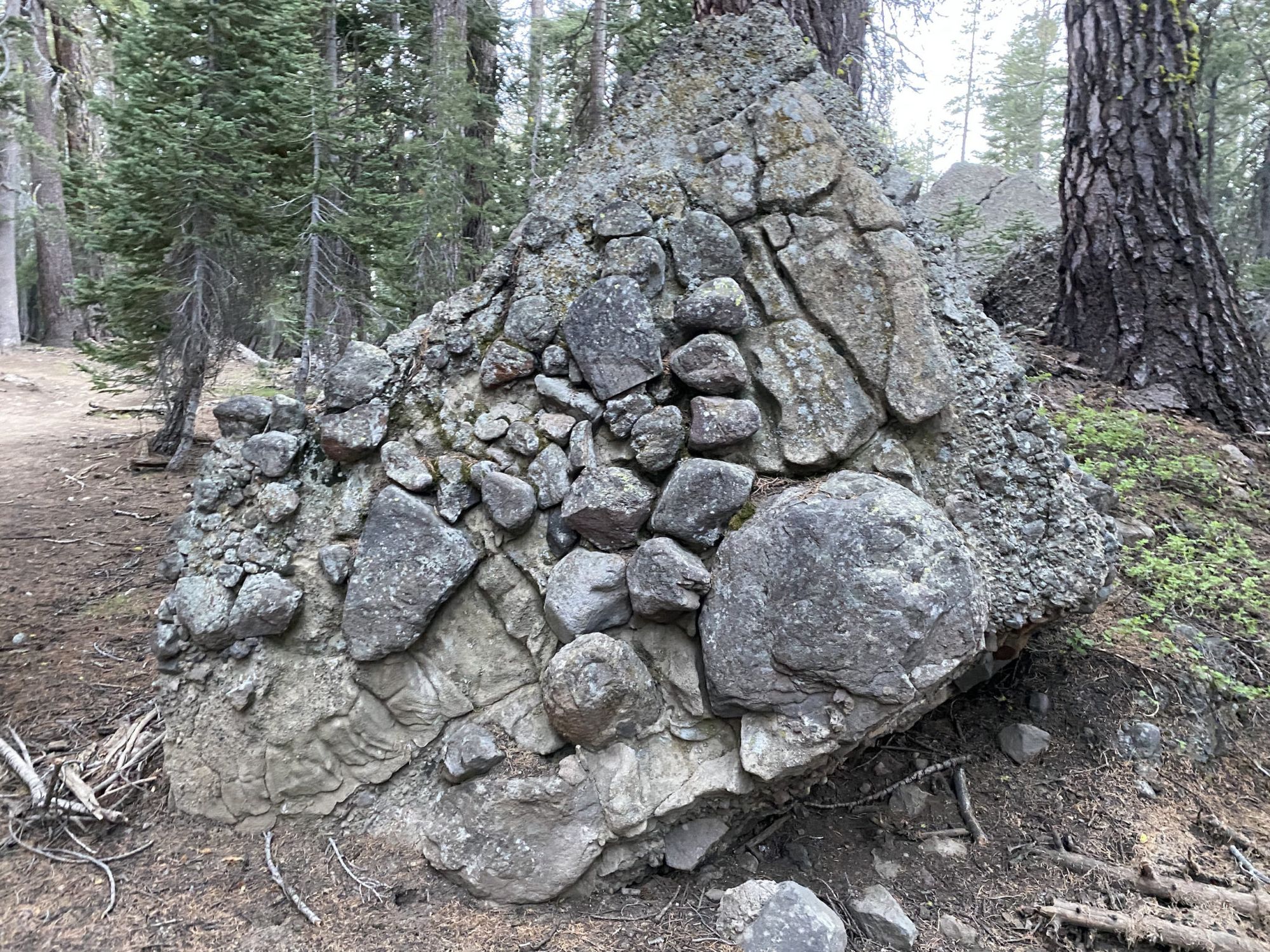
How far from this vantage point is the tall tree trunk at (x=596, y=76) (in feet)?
28.2

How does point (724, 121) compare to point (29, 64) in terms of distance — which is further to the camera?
point (29, 64)

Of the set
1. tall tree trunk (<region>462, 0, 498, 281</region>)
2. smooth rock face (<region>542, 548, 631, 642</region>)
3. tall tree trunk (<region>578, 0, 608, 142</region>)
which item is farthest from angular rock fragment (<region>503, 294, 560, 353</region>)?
tall tree trunk (<region>462, 0, 498, 281</region>)

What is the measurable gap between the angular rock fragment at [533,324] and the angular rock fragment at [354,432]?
2.21 ft

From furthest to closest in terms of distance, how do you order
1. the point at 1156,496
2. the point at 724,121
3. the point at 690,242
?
1. the point at 1156,496
2. the point at 724,121
3. the point at 690,242

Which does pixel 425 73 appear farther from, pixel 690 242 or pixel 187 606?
pixel 187 606

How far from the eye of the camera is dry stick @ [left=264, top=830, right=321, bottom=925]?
8.43ft

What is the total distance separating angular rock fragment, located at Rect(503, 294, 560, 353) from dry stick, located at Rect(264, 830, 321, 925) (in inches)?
89.3

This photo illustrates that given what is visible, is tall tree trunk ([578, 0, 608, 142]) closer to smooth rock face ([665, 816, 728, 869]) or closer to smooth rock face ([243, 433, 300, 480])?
smooth rock face ([243, 433, 300, 480])

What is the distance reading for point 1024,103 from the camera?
78.5ft

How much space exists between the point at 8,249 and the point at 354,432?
19.8m

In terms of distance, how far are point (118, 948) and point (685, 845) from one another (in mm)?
1987

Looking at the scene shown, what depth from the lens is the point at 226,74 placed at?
22.1 ft

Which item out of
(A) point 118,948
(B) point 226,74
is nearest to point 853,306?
(A) point 118,948

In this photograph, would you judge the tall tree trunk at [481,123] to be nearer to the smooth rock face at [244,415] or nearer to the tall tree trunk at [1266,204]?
the smooth rock face at [244,415]
